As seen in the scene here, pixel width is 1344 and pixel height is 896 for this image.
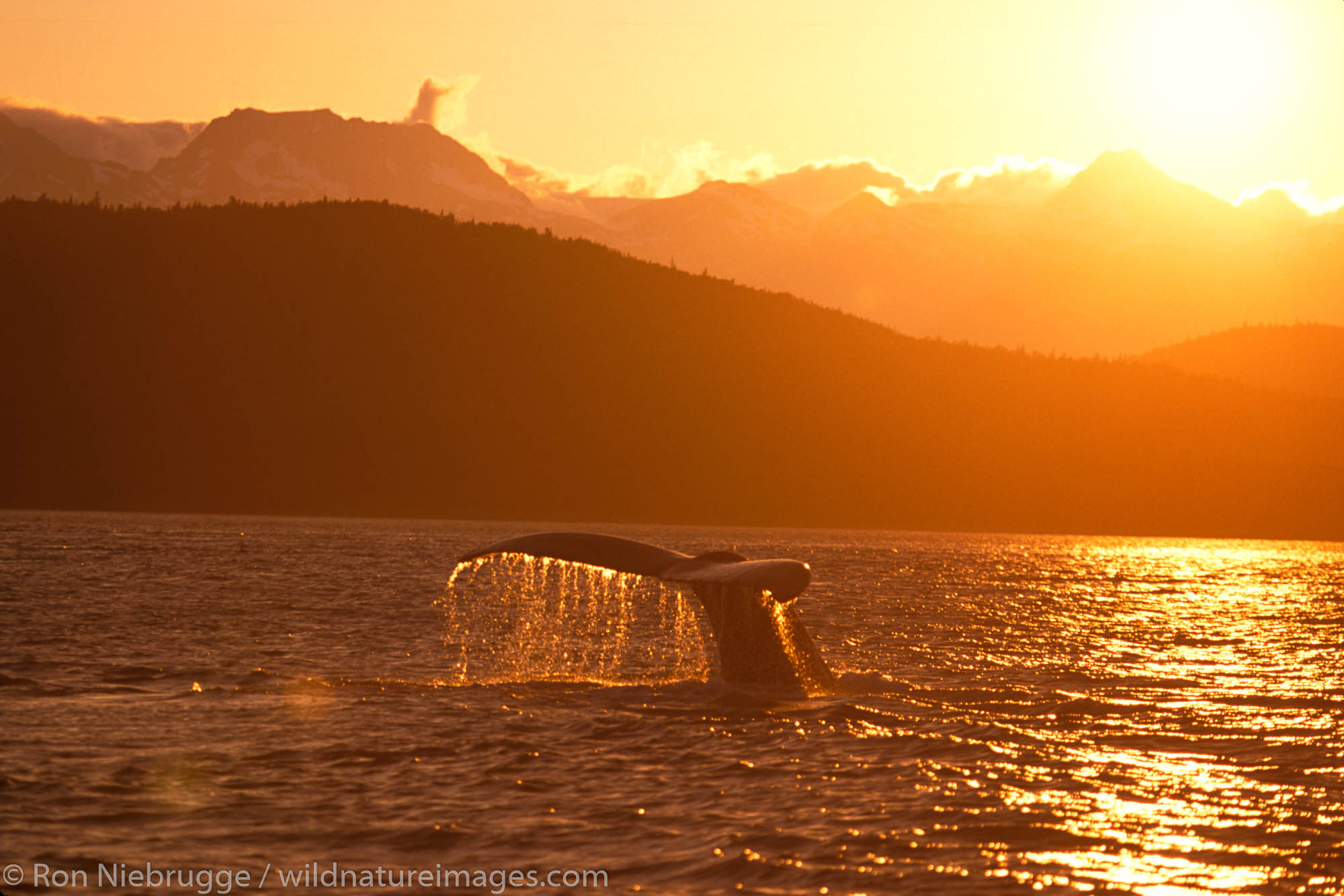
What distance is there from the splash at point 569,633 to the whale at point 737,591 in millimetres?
171

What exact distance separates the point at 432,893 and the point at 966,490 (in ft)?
505

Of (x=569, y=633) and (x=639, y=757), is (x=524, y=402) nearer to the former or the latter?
(x=569, y=633)

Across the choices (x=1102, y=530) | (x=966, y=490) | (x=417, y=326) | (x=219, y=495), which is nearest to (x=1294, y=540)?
(x=1102, y=530)

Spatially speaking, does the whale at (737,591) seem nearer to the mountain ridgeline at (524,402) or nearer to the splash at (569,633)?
the splash at (569,633)

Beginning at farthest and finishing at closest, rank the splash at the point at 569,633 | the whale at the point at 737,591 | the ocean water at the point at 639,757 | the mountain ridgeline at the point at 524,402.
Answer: the mountain ridgeline at the point at 524,402 → the splash at the point at 569,633 → the whale at the point at 737,591 → the ocean water at the point at 639,757

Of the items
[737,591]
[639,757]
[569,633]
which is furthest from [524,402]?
[639,757]

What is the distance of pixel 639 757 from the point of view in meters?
14.4

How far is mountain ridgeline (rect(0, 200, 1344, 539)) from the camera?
450ft

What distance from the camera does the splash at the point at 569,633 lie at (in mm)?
21219

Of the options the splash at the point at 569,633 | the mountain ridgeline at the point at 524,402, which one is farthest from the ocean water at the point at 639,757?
the mountain ridgeline at the point at 524,402

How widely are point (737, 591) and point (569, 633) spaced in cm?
1650

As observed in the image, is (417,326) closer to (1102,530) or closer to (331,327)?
(331,327)

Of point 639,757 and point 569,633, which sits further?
point 569,633

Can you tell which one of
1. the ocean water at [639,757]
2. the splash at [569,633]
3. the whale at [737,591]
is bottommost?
the splash at [569,633]
